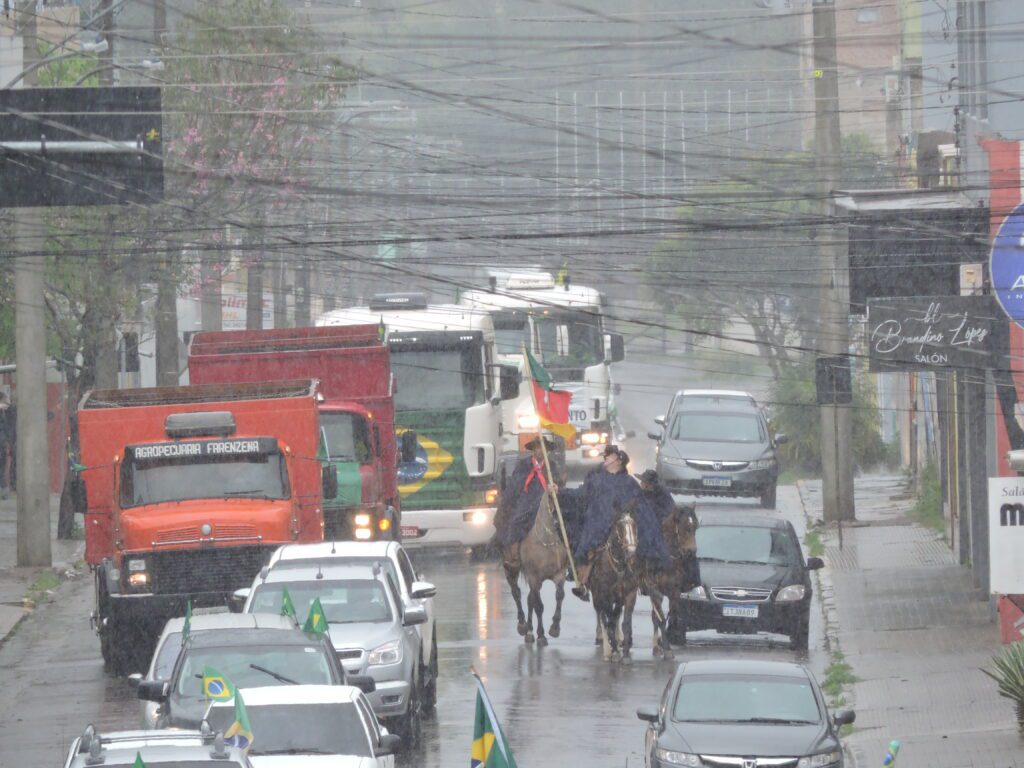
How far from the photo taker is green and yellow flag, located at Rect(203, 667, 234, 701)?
12078 millimetres

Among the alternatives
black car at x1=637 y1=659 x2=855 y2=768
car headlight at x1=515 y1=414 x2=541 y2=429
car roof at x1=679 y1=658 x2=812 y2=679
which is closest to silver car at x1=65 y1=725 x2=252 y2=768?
black car at x1=637 y1=659 x2=855 y2=768

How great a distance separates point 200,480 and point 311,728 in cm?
912

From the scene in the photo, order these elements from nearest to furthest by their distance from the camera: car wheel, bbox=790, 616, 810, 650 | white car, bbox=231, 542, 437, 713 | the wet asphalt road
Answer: the wet asphalt road, white car, bbox=231, 542, 437, 713, car wheel, bbox=790, 616, 810, 650

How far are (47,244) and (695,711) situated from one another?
1983 cm

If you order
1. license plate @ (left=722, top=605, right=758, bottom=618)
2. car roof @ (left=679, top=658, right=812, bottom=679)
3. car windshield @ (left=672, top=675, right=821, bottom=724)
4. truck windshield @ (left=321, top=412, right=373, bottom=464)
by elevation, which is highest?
truck windshield @ (left=321, top=412, right=373, bottom=464)

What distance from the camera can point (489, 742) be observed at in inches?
376

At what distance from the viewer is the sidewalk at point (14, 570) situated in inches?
963

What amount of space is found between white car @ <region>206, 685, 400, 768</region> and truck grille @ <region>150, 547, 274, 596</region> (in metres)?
7.36

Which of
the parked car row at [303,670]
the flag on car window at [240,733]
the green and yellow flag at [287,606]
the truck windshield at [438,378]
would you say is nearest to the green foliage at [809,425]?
the truck windshield at [438,378]

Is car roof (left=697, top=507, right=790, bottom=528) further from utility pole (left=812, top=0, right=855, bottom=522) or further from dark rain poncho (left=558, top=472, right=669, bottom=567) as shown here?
utility pole (left=812, top=0, right=855, bottom=522)

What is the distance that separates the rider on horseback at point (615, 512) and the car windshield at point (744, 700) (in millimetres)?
5532

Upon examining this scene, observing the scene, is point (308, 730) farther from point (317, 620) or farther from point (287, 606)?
point (287, 606)

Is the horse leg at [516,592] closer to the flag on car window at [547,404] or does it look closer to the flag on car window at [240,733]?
the flag on car window at [547,404]

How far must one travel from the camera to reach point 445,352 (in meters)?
28.8
